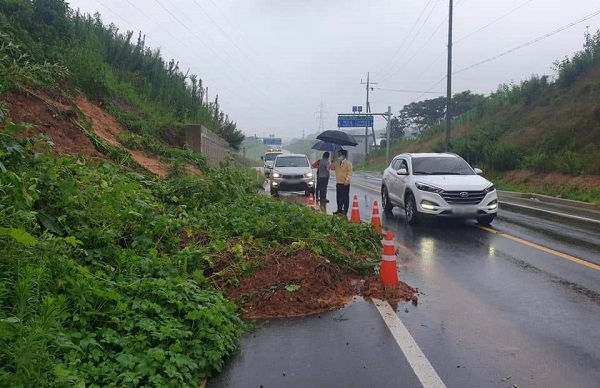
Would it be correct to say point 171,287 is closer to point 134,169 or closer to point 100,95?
point 134,169

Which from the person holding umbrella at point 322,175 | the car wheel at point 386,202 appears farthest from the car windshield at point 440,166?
the person holding umbrella at point 322,175

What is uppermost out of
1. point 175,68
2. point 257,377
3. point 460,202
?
point 175,68

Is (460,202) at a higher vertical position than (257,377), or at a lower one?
higher

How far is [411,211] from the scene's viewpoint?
11.9 meters

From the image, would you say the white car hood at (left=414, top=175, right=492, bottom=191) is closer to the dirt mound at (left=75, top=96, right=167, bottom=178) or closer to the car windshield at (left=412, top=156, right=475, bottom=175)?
the car windshield at (left=412, top=156, right=475, bottom=175)

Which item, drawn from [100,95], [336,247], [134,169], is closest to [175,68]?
[100,95]

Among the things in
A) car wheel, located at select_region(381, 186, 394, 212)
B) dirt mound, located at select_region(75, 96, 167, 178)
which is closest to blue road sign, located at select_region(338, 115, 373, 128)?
car wheel, located at select_region(381, 186, 394, 212)

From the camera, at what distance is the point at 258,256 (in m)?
6.65

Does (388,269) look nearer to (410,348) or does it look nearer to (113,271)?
(410,348)

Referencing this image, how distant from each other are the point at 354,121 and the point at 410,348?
5327 centimetres

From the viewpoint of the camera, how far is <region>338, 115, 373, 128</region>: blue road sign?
185 ft

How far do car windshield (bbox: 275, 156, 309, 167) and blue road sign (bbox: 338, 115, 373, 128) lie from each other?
36.7m

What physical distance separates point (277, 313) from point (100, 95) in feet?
41.9

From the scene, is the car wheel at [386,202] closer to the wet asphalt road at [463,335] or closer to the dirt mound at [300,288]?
the wet asphalt road at [463,335]
